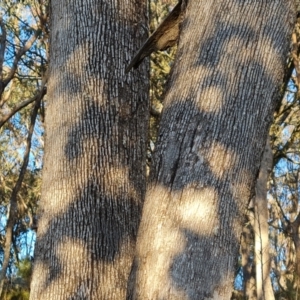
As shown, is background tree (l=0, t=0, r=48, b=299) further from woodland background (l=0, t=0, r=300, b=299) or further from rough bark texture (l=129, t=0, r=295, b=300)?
rough bark texture (l=129, t=0, r=295, b=300)

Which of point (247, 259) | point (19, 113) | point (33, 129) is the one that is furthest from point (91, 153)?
point (247, 259)

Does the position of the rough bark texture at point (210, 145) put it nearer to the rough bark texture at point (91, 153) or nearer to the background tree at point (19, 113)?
the rough bark texture at point (91, 153)

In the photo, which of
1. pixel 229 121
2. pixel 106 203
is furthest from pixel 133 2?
pixel 229 121

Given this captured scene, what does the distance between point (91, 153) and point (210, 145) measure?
1.01 m

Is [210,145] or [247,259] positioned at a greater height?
[247,259]

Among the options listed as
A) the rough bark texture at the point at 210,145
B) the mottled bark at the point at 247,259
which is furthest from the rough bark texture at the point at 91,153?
the mottled bark at the point at 247,259

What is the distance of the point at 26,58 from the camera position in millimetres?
14117

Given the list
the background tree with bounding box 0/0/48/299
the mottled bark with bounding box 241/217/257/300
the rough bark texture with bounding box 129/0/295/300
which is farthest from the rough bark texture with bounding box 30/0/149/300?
the mottled bark with bounding box 241/217/257/300

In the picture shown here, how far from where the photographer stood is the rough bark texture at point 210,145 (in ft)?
7.07

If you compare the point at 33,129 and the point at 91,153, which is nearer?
the point at 91,153

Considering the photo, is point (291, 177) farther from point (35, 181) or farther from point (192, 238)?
point (192, 238)

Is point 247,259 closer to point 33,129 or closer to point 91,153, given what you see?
point 33,129

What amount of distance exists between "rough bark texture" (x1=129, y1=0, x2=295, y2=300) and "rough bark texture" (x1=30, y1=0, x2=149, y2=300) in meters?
0.76

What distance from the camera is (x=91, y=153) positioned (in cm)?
315
